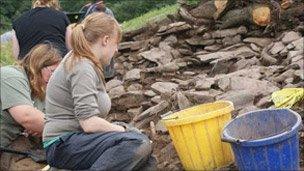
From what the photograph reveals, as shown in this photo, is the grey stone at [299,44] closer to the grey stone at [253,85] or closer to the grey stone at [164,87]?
the grey stone at [253,85]

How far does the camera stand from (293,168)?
3.16 m

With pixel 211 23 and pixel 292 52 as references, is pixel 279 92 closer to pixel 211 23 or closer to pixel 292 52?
pixel 292 52

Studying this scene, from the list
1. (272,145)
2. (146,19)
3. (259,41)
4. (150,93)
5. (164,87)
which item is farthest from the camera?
(146,19)

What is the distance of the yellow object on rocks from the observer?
4453mm

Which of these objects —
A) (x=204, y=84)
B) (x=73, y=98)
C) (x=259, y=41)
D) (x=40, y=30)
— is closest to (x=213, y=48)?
(x=259, y=41)

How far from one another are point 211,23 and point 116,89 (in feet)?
7.66

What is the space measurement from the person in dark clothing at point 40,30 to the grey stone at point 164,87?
1.36 m

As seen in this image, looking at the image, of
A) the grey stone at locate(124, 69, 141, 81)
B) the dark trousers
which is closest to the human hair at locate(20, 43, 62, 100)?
the dark trousers

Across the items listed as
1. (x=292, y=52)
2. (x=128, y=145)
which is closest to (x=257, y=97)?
(x=292, y=52)

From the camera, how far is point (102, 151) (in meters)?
3.35

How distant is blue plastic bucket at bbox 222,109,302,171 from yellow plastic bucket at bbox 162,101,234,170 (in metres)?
0.16

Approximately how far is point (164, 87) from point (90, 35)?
2.90 meters

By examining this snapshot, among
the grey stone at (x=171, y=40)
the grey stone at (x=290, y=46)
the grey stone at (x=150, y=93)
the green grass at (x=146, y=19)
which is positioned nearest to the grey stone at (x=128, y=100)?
the grey stone at (x=150, y=93)

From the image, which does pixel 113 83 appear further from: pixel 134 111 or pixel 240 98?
pixel 240 98
